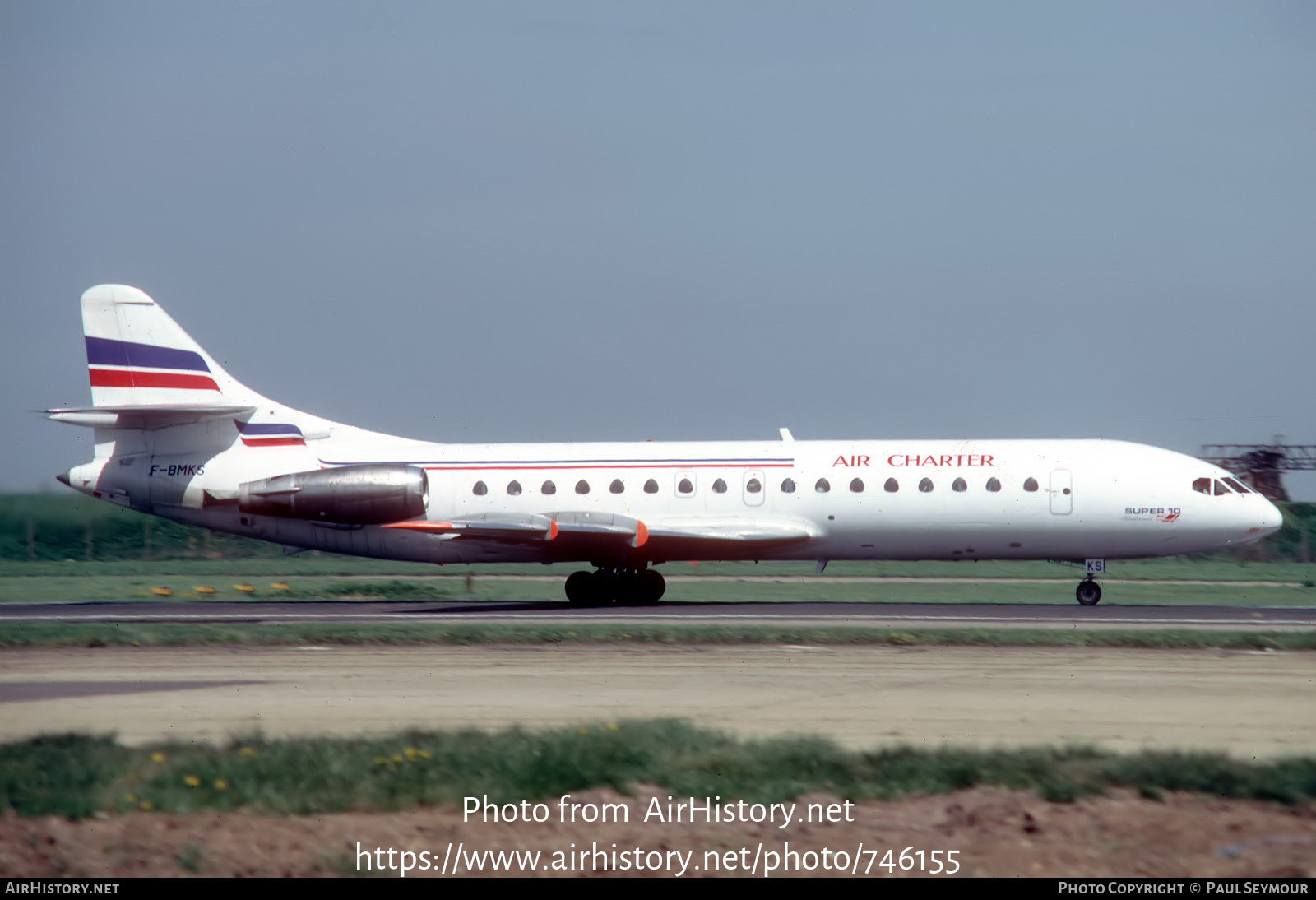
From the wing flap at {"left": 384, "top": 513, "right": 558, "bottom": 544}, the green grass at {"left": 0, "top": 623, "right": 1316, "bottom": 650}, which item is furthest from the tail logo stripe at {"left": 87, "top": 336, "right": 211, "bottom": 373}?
the green grass at {"left": 0, "top": 623, "right": 1316, "bottom": 650}

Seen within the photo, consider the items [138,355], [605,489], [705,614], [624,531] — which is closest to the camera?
[705,614]

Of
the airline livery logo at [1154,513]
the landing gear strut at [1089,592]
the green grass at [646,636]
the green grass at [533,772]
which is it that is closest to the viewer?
the green grass at [533,772]

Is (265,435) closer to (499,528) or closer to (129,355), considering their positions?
(129,355)

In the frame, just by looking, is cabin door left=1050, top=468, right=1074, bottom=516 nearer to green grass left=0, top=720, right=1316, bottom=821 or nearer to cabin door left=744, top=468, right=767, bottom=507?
cabin door left=744, top=468, right=767, bottom=507

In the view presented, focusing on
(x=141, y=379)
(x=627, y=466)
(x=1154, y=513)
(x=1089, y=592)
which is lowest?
(x=1089, y=592)

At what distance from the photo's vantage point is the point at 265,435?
3234 centimetres

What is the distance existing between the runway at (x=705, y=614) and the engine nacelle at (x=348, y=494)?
2033mm

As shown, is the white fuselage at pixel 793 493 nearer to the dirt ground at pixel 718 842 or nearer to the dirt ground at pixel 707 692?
the dirt ground at pixel 707 692

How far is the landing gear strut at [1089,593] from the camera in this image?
29.1 meters

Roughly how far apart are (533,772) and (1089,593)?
21.5m

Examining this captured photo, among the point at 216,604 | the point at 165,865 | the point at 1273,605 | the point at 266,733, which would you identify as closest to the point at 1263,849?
the point at 165,865

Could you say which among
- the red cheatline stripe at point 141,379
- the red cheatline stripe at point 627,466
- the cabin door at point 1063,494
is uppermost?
the red cheatline stripe at point 141,379

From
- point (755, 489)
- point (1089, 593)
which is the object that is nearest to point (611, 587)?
point (755, 489)

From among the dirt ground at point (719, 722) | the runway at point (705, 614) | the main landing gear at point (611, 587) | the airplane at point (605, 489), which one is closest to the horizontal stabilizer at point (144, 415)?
the airplane at point (605, 489)
